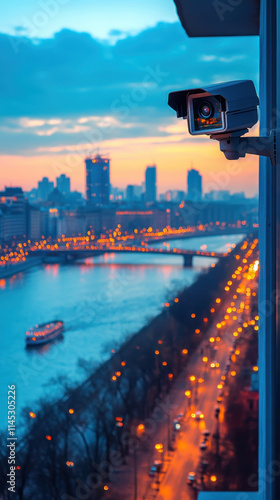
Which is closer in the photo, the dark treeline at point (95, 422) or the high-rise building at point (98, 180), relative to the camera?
the dark treeline at point (95, 422)

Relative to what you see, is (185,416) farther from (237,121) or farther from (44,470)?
(237,121)

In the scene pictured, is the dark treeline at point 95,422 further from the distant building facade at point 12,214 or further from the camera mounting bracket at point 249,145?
the distant building facade at point 12,214

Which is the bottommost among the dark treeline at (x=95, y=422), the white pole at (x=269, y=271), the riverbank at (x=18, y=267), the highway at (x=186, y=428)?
the highway at (x=186, y=428)

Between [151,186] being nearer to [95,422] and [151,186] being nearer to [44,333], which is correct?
[44,333]

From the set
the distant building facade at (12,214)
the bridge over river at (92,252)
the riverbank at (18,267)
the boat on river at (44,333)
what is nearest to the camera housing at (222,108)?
the boat on river at (44,333)

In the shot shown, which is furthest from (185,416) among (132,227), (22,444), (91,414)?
(132,227)
